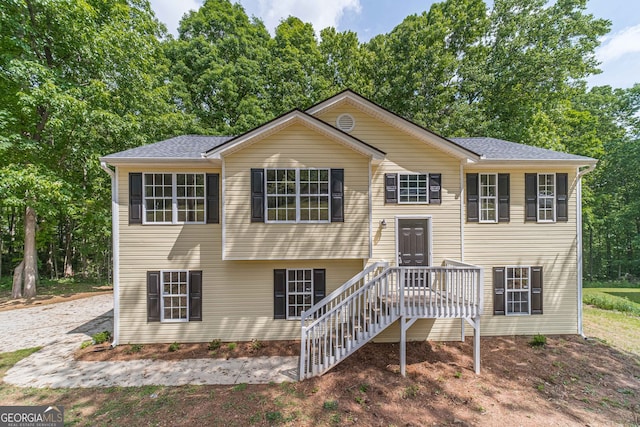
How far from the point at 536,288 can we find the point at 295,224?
830 cm

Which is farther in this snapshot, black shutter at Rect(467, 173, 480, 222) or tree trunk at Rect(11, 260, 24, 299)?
tree trunk at Rect(11, 260, 24, 299)

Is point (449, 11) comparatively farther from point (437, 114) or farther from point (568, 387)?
point (568, 387)

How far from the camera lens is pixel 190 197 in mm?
7914

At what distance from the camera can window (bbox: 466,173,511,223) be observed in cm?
837

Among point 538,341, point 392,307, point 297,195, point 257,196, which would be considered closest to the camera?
point 392,307

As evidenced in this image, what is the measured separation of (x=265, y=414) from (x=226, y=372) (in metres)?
2.01

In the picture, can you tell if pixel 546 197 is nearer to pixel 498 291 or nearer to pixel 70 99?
pixel 498 291

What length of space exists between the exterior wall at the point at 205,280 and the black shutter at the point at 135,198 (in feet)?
0.58

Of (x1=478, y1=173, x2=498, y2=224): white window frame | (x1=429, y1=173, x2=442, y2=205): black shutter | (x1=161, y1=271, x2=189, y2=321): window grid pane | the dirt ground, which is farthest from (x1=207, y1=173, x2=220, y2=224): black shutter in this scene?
(x1=478, y1=173, x2=498, y2=224): white window frame

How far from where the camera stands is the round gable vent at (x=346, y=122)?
8602 mm

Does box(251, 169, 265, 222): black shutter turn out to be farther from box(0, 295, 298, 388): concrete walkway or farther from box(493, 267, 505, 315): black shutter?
box(493, 267, 505, 315): black shutter

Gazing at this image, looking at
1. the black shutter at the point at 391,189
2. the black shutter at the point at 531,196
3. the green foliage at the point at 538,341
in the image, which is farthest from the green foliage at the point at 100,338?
the black shutter at the point at 531,196

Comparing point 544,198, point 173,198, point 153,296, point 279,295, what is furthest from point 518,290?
point 153,296

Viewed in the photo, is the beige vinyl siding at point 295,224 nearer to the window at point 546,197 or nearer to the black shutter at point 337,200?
the black shutter at point 337,200
